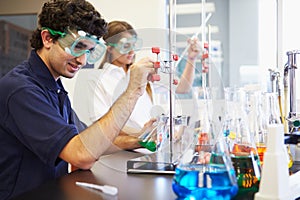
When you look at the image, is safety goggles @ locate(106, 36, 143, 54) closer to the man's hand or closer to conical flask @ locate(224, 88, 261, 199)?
the man's hand

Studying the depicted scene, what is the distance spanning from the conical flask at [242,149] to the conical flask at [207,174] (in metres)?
0.07

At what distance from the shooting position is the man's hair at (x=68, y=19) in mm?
1266

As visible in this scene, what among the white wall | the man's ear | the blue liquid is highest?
the white wall

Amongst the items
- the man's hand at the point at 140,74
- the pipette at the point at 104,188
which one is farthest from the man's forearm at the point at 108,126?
the pipette at the point at 104,188

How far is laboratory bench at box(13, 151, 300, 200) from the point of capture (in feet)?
2.48

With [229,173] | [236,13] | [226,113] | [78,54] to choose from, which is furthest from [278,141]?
[236,13]

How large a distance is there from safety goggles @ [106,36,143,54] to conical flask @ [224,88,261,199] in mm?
346

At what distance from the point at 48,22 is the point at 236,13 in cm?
243

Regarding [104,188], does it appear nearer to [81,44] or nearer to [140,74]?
[140,74]

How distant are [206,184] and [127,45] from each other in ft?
2.10

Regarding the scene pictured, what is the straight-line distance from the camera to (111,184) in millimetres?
861

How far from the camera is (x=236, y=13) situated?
3385mm

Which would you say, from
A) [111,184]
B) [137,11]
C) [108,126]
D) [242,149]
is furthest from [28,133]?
[137,11]

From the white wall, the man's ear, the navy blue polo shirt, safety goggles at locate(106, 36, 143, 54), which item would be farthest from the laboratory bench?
the white wall
